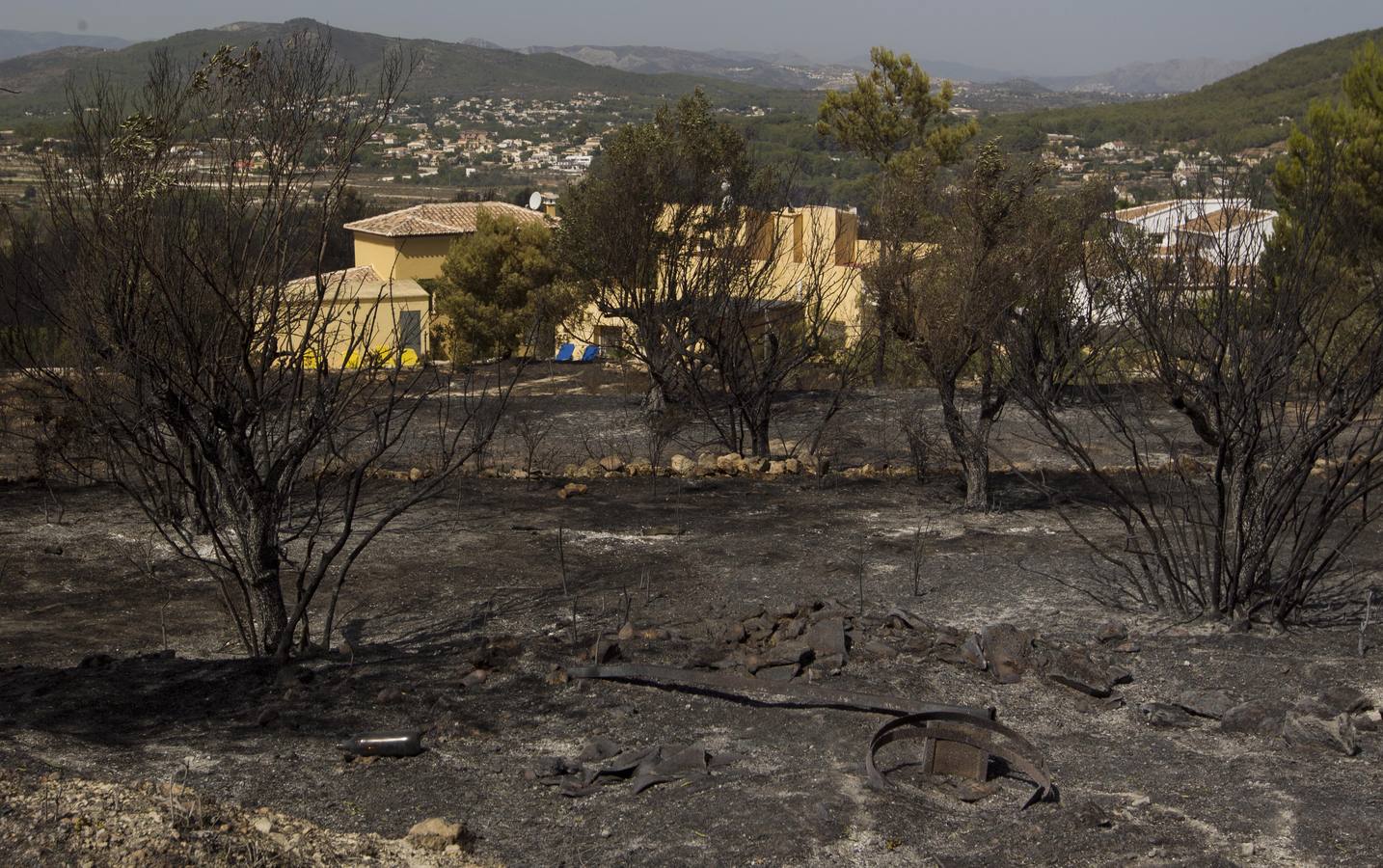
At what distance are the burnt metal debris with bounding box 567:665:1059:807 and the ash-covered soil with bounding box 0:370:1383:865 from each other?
0.25ft

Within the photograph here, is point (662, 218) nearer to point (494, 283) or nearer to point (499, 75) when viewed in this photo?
point (494, 283)

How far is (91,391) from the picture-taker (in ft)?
22.7

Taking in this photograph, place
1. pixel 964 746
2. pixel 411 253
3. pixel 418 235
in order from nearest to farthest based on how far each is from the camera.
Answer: pixel 964 746 < pixel 418 235 < pixel 411 253

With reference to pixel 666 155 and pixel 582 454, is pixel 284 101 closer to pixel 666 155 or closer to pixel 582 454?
pixel 582 454

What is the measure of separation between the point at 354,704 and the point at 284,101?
3099 mm

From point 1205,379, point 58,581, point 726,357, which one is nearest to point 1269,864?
point 1205,379

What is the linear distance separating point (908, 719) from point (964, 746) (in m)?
0.26

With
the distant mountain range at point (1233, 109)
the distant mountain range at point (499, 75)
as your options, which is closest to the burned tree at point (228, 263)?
the distant mountain range at point (1233, 109)

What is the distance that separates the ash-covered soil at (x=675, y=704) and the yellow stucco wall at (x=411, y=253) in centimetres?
2997

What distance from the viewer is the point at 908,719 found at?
570 centimetres

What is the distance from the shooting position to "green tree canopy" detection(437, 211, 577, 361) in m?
30.6

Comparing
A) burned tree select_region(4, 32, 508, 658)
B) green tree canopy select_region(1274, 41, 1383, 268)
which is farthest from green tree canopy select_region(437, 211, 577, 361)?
burned tree select_region(4, 32, 508, 658)

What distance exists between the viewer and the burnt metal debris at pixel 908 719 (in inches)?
218

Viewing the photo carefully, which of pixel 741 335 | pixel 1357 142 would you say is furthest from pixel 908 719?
pixel 1357 142
